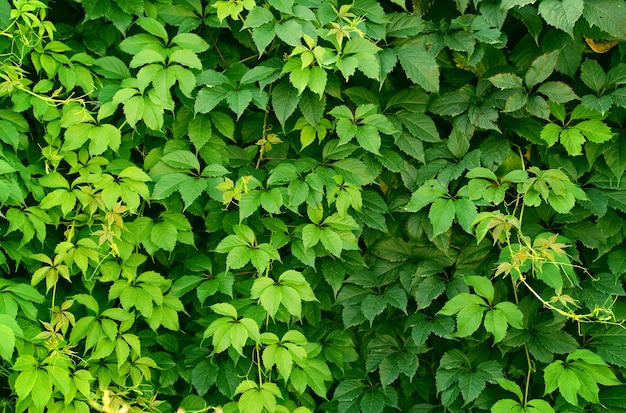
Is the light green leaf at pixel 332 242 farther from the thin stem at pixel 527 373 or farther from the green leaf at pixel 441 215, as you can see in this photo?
the thin stem at pixel 527 373

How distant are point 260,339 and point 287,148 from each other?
0.72m

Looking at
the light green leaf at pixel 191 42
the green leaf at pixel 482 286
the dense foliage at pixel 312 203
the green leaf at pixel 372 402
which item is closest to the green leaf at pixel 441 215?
the dense foliage at pixel 312 203

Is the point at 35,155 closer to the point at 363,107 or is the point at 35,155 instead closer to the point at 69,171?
the point at 69,171

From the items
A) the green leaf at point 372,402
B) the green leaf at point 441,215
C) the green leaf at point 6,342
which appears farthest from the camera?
the green leaf at point 372,402

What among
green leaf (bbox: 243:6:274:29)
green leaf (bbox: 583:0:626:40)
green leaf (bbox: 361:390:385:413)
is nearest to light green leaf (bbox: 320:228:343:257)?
green leaf (bbox: 361:390:385:413)

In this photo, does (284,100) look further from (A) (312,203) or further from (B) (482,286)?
(B) (482,286)

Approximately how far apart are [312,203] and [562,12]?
3.37 ft

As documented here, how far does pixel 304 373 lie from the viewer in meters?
2.40

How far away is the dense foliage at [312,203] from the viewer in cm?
221

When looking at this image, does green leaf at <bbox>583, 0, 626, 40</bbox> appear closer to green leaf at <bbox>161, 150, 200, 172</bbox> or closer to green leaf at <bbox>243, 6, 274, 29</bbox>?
green leaf at <bbox>243, 6, 274, 29</bbox>

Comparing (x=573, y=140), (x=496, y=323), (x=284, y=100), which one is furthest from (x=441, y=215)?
(x=284, y=100)

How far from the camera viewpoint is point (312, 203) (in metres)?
2.29

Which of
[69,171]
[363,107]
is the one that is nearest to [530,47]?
[363,107]

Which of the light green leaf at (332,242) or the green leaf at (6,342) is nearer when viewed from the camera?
the green leaf at (6,342)
